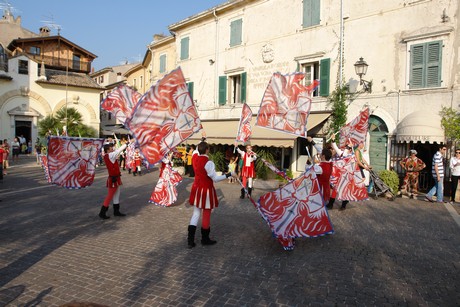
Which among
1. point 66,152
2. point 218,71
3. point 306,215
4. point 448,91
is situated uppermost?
point 218,71

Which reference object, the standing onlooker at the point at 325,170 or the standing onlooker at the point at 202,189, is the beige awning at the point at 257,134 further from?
the standing onlooker at the point at 202,189

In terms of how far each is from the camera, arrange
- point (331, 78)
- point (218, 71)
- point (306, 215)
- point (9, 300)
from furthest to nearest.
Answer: point (218, 71)
point (331, 78)
point (306, 215)
point (9, 300)

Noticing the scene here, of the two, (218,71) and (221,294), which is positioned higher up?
(218,71)

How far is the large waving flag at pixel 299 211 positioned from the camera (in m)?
5.53

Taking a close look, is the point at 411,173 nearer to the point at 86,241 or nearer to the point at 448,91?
the point at 448,91

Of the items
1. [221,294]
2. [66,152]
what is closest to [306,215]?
[221,294]

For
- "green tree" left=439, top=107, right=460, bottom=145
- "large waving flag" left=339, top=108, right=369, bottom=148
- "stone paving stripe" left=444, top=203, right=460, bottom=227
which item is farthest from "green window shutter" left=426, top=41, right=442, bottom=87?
"stone paving stripe" left=444, top=203, right=460, bottom=227

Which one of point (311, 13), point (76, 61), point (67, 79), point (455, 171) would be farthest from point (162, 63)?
point (76, 61)

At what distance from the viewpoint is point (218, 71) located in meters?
19.9

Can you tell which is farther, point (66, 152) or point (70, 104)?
point (70, 104)

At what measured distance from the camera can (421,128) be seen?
1152 cm

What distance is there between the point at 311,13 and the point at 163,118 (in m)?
12.3

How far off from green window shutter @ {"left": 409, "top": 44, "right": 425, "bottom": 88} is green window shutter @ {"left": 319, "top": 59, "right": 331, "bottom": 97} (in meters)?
3.35

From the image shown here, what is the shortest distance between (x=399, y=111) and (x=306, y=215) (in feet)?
30.8
